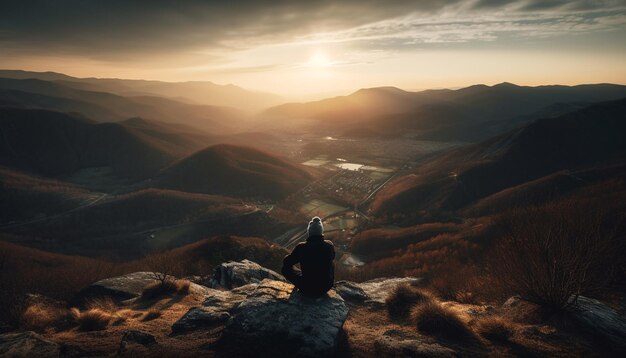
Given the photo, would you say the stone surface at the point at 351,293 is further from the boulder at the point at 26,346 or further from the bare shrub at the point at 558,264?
the boulder at the point at 26,346

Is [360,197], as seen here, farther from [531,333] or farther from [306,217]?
[531,333]

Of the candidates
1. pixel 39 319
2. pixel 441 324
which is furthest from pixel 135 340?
pixel 441 324

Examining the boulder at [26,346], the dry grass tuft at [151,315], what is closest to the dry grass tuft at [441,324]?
the dry grass tuft at [151,315]

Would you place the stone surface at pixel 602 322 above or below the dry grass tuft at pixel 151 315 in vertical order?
above

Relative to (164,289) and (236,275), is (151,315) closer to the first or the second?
(164,289)

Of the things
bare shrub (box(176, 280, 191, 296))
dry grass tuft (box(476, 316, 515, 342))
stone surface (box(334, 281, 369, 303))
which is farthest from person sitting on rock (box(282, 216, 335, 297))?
bare shrub (box(176, 280, 191, 296))

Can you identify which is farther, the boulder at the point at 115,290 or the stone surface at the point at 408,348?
the boulder at the point at 115,290
